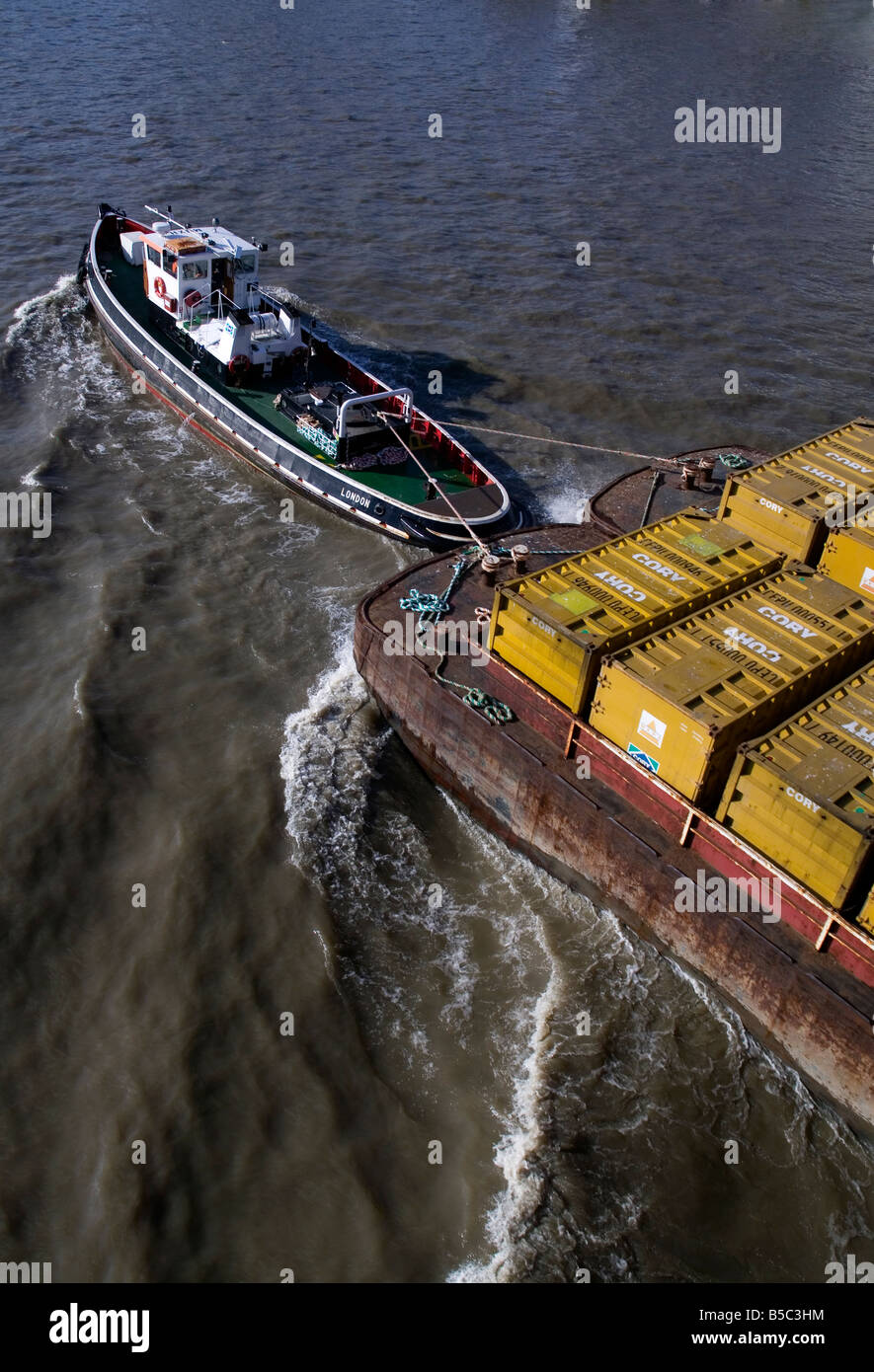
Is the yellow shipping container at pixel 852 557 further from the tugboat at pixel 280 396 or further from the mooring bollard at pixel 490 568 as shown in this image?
the tugboat at pixel 280 396

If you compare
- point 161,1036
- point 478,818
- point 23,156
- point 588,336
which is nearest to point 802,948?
point 478,818

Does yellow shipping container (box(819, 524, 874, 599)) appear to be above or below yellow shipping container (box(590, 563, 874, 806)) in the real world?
above

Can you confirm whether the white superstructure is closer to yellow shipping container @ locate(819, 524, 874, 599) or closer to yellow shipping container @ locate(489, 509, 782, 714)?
yellow shipping container @ locate(489, 509, 782, 714)

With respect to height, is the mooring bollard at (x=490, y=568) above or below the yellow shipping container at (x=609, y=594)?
below

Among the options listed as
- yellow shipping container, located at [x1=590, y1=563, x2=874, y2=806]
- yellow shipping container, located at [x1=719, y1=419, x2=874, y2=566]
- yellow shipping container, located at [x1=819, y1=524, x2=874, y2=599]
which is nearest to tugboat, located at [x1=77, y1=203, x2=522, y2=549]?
yellow shipping container, located at [x1=719, y1=419, x2=874, y2=566]

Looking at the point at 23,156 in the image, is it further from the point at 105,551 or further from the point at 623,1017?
the point at 623,1017

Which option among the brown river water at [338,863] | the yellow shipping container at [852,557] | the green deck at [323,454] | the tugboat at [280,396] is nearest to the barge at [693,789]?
the yellow shipping container at [852,557]
